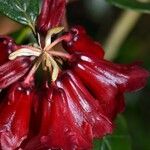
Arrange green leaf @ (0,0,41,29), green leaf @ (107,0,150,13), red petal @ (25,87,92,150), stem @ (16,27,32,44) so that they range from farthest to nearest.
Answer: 1. stem @ (16,27,32,44)
2. green leaf @ (107,0,150,13)
3. green leaf @ (0,0,41,29)
4. red petal @ (25,87,92,150)

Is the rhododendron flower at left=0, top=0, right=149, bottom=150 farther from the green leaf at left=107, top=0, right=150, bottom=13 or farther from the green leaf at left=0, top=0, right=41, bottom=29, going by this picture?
the green leaf at left=107, top=0, right=150, bottom=13

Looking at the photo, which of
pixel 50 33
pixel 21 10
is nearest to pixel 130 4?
pixel 21 10

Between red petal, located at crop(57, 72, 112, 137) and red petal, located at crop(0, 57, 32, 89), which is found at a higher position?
red petal, located at crop(0, 57, 32, 89)

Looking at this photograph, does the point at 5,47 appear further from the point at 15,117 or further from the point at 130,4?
the point at 130,4

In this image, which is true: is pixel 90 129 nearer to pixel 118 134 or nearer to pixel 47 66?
pixel 47 66

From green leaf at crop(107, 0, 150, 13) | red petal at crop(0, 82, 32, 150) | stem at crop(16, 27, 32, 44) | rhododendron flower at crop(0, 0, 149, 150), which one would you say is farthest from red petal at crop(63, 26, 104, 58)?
stem at crop(16, 27, 32, 44)

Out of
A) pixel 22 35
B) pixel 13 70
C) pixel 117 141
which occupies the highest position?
pixel 13 70
